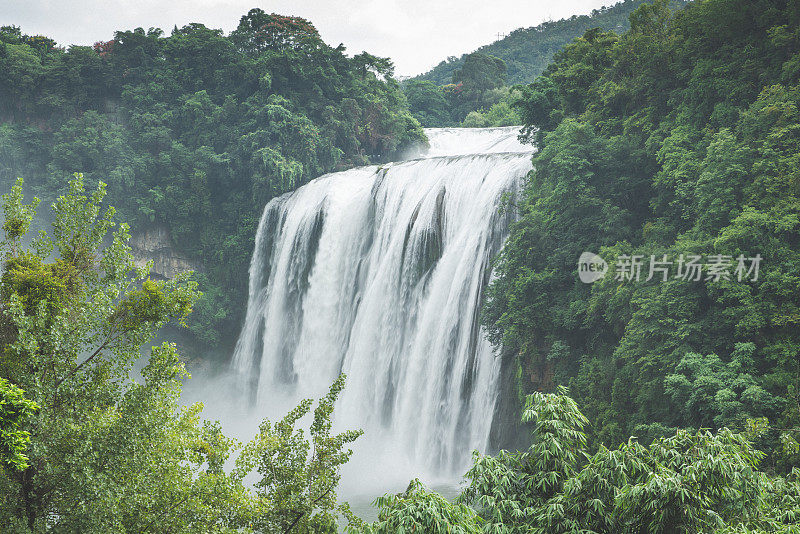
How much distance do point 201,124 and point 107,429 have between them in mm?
27698

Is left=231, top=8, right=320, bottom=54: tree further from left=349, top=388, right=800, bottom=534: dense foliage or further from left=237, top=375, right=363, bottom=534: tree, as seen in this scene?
left=349, top=388, right=800, bottom=534: dense foliage

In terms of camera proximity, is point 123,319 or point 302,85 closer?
point 123,319

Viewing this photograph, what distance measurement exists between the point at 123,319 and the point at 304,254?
58.0ft

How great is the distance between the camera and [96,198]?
→ 24.3 feet

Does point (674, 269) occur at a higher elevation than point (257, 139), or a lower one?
lower

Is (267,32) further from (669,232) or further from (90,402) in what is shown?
(90,402)

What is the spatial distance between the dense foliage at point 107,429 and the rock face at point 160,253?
1009 inches

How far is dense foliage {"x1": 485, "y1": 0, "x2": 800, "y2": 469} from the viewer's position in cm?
1049

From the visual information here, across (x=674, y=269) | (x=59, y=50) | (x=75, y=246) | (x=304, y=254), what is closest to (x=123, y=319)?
(x=75, y=246)

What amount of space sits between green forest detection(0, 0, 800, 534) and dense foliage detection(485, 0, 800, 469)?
5cm

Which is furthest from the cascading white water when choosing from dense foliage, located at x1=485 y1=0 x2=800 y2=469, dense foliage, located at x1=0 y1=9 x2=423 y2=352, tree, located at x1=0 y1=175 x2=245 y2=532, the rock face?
tree, located at x1=0 y1=175 x2=245 y2=532

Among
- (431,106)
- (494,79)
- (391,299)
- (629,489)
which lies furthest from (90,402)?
(494,79)

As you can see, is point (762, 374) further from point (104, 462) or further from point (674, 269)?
point (104, 462)

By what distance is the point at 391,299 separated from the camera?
65.0 feet
